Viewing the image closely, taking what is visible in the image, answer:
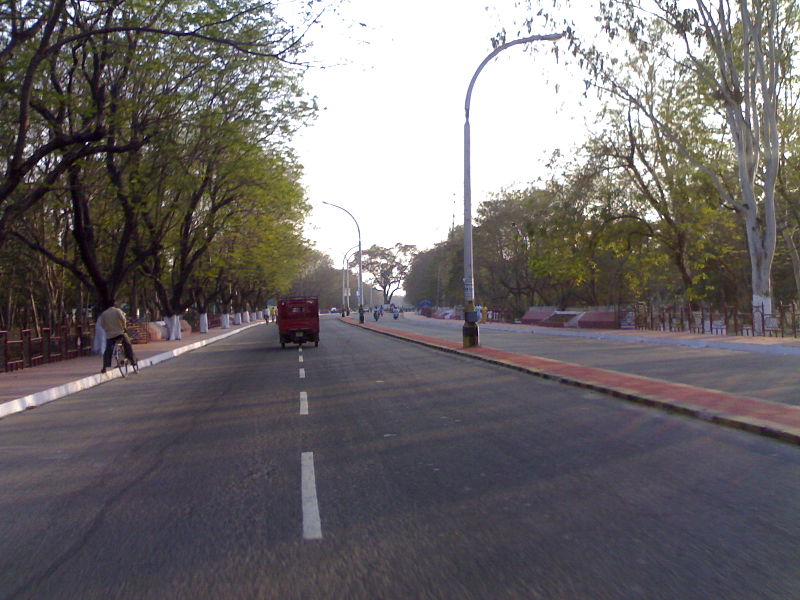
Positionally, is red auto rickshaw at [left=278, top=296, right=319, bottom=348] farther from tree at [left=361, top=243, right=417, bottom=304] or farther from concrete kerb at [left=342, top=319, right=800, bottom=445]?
tree at [left=361, top=243, right=417, bottom=304]

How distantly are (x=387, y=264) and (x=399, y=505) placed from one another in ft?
419

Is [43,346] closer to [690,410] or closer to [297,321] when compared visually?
[297,321]

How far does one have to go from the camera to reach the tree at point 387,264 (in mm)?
131625

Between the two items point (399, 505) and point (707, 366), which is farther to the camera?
point (707, 366)

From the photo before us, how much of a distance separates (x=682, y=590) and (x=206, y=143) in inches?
862

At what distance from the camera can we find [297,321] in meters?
29.8

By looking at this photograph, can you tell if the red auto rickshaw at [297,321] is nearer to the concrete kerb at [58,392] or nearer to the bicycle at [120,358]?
the concrete kerb at [58,392]

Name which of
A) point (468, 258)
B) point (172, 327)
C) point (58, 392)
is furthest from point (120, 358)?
point (172, 327)

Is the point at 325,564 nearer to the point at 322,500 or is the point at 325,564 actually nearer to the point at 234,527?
the point at 234,527

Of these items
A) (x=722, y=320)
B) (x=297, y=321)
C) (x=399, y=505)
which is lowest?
(x=399, y=505)

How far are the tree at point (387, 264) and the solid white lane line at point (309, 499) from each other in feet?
401

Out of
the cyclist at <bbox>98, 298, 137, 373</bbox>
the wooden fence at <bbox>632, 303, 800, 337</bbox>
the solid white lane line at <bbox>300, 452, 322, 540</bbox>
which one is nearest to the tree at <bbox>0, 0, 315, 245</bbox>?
the cyclist at <bbox>98, 298, 137, 373</bbox>

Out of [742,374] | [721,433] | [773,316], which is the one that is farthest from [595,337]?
[721,433]

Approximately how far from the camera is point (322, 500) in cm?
629
